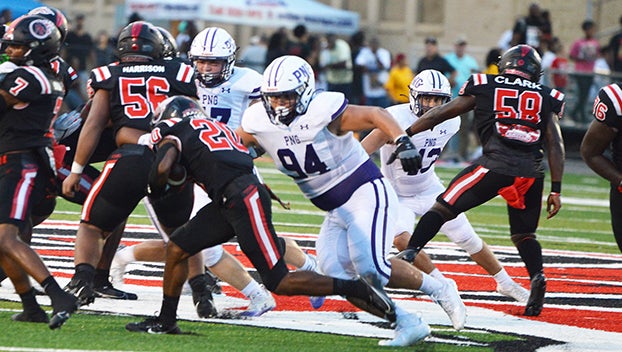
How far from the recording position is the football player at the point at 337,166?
6660 mm

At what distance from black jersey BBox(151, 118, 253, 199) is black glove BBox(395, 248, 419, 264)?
1504 mm

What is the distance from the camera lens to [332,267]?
22.8 feet

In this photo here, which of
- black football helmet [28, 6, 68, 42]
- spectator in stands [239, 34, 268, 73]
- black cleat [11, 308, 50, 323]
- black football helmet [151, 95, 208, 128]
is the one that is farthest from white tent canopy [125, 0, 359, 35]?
black cleat [11, 308, 50, 323]

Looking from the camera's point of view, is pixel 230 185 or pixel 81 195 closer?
pixel 230 185

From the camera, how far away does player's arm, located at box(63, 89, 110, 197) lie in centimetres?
745

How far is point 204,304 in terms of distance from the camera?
24.0 feet

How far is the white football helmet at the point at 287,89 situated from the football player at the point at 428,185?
1.60m

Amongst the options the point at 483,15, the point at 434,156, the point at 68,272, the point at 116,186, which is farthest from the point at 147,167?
the point at 483,15

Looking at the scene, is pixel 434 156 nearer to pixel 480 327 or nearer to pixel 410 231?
pixel 410 231

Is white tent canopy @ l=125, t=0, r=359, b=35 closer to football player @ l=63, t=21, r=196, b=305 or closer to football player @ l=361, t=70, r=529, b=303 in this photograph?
football player @ l=361, t=70, r=529, b=303

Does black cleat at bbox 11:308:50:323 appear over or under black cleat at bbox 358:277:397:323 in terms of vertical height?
under

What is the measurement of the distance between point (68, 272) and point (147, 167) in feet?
5.35

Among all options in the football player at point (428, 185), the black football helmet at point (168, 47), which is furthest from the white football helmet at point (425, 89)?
the black football helmet at point (168, 47)

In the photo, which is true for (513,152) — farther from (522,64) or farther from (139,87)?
(139,87)
